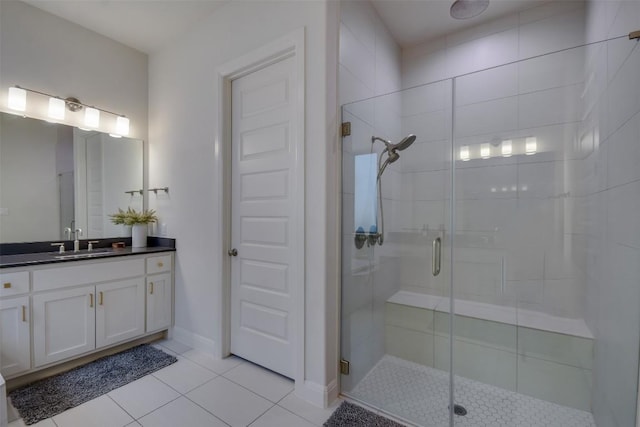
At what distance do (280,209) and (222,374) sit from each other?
1286 mm

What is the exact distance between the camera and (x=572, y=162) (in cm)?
162

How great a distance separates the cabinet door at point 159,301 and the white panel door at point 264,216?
776 millimetres

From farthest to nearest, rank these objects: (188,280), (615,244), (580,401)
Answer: (188,280) < (580,401) < (615,244)

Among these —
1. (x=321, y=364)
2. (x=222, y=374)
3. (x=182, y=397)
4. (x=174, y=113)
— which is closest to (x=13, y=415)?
(x=182, y=397)

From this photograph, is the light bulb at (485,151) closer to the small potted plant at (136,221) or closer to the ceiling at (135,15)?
the ceiling at (135,15)

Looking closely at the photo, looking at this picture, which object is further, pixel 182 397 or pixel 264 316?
pixel 264 316

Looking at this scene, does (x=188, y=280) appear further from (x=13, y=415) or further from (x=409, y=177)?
(x=409, y=177)

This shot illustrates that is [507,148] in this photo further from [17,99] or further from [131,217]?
[17,99]

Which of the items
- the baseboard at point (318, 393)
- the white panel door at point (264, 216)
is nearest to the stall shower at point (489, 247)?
the baseboard at point (318, 393)

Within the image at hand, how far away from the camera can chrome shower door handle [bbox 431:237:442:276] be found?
183cm

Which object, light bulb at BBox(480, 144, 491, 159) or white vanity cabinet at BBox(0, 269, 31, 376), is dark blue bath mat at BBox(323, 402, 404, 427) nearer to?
light bulb at BBox(480, 144, 491, 159)

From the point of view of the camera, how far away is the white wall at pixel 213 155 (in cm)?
164

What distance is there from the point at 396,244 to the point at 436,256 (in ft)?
0.97

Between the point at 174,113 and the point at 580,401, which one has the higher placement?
the point at 174,113
